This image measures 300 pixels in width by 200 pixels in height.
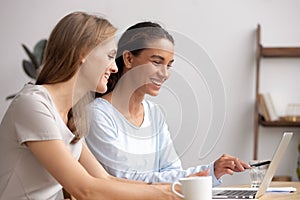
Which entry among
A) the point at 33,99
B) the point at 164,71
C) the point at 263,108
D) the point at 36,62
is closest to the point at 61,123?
the point at 33,99

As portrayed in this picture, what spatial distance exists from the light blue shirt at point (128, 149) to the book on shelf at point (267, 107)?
1697 millimetres

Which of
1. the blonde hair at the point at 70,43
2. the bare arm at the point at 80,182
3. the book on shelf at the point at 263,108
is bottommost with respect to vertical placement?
the book on shelf at the point at 263,108

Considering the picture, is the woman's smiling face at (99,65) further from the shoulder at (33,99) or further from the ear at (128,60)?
the ear at (128,60)

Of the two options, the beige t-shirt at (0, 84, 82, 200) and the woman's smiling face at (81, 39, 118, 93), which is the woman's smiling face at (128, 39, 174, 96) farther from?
the beige t-shirt at (0, 84, 82, 200)

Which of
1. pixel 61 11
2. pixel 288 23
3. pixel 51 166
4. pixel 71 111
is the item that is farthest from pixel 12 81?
pixel 51 166

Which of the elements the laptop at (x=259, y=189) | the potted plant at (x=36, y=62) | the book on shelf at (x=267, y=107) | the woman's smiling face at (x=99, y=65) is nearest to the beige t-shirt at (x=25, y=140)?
the woman's smiling face at (x=99, y=65)

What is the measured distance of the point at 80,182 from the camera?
4.61 ft

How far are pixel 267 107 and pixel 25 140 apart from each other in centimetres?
253

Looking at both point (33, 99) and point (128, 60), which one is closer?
point (33, 99)

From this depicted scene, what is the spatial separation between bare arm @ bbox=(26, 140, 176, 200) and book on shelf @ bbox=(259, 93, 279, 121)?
8.07ft

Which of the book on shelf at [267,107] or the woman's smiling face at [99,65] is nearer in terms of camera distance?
the woman's smiling face at [99,65]

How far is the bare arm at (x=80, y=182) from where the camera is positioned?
1.37 m

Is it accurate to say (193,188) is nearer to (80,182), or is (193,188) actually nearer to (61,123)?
(80,182)

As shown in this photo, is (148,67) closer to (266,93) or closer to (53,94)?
(53,94)
